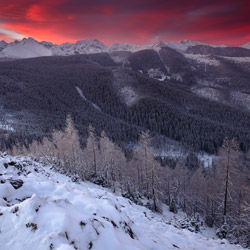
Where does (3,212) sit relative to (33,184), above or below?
above

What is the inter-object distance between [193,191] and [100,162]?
85.2 feet

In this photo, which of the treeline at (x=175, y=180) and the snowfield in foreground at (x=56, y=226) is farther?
the treeline at (x=175, y=180)

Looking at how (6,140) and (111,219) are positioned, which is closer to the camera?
(111,219)

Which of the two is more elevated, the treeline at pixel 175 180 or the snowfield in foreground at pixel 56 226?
the snowfield in foreground at pixel 56 226

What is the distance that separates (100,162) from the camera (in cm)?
4522

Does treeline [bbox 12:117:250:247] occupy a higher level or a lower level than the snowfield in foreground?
lower

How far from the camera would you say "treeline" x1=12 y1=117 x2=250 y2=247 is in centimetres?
1925

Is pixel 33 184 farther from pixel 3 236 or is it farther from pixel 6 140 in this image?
pixel 6 140

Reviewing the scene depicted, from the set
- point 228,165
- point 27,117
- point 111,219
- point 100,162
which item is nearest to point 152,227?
point 111,219

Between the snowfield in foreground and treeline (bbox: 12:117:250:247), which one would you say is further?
treeline (bbox: 12:117:250:247)

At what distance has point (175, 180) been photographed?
45531 mm

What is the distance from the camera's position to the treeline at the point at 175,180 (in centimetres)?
1925

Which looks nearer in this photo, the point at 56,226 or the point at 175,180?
the point at 56,226

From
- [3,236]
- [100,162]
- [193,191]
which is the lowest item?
[193,191]
